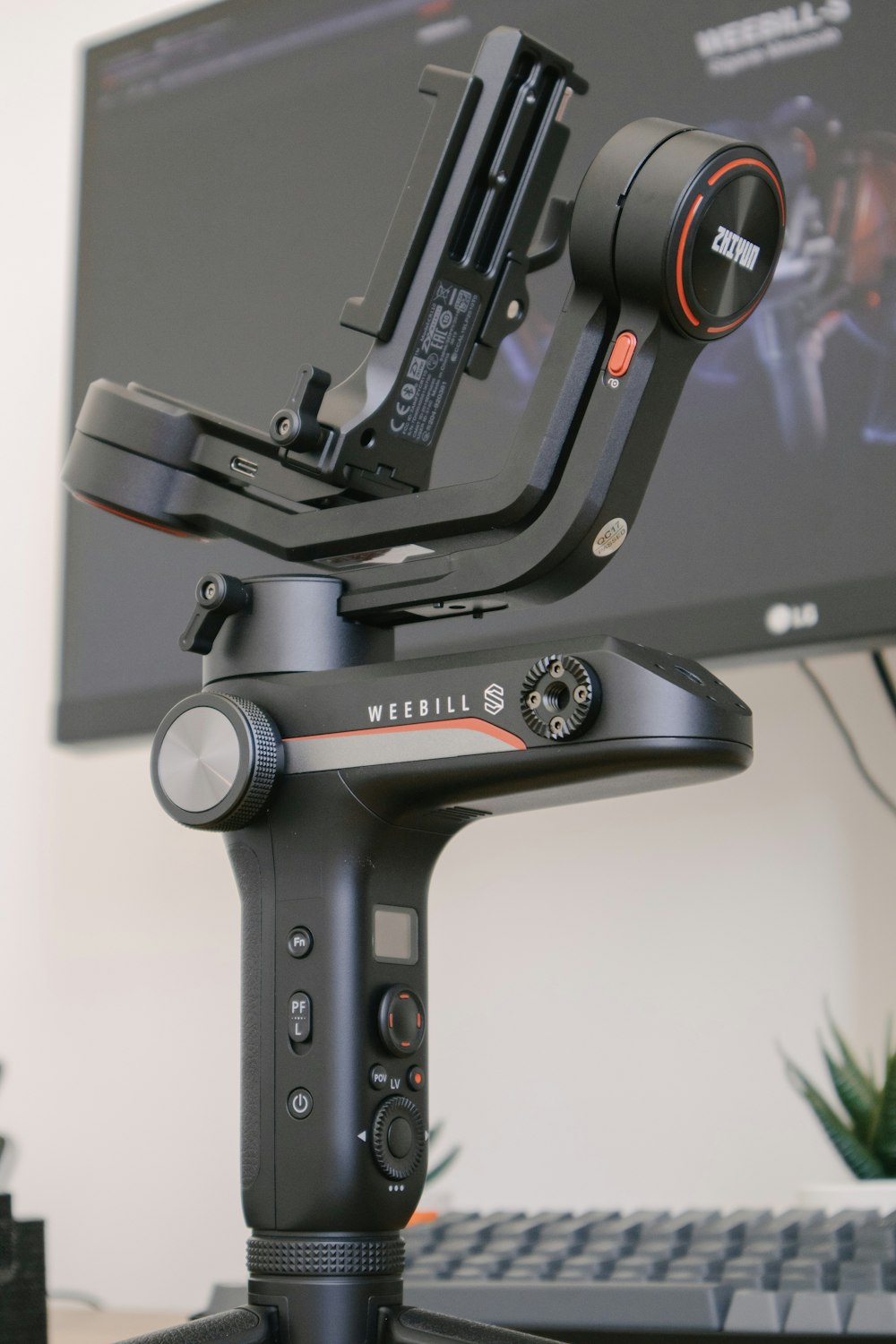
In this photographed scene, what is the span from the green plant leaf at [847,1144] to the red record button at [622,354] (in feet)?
1.67

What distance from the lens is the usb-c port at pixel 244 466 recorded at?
0.60m

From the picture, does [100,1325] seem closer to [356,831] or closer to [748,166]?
[356,831]

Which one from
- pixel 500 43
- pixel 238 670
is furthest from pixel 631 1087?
pixel 500 43

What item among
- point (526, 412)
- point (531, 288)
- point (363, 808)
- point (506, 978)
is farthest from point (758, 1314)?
point (531, 288)

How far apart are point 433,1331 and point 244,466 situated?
325mm

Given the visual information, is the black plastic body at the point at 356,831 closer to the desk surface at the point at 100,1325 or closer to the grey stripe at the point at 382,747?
the grey stripe at the point at 382,747

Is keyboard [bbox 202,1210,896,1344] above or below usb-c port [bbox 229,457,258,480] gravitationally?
below

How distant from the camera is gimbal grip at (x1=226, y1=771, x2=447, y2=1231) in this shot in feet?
1.71

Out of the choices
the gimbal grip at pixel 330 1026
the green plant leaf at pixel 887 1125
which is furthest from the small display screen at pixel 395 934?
the green plant leaf at pixel 887 1125

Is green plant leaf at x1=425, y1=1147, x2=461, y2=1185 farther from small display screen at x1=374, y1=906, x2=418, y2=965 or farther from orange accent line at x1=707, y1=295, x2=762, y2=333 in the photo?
orange accent line at x1=707, y1=295, x2=762, y2=333

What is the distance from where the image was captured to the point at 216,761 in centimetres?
55

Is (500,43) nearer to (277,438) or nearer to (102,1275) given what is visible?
(277,438)

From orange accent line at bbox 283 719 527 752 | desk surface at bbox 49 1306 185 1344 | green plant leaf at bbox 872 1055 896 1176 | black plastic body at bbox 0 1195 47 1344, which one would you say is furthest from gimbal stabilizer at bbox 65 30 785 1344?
green plant leaf at bbox 872 1055 896 1176

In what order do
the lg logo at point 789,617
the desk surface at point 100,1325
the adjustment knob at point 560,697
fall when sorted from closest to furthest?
the adjustment knob at point 560,697, the desk surface at point 100,1325, the lg logo at point 789,617
